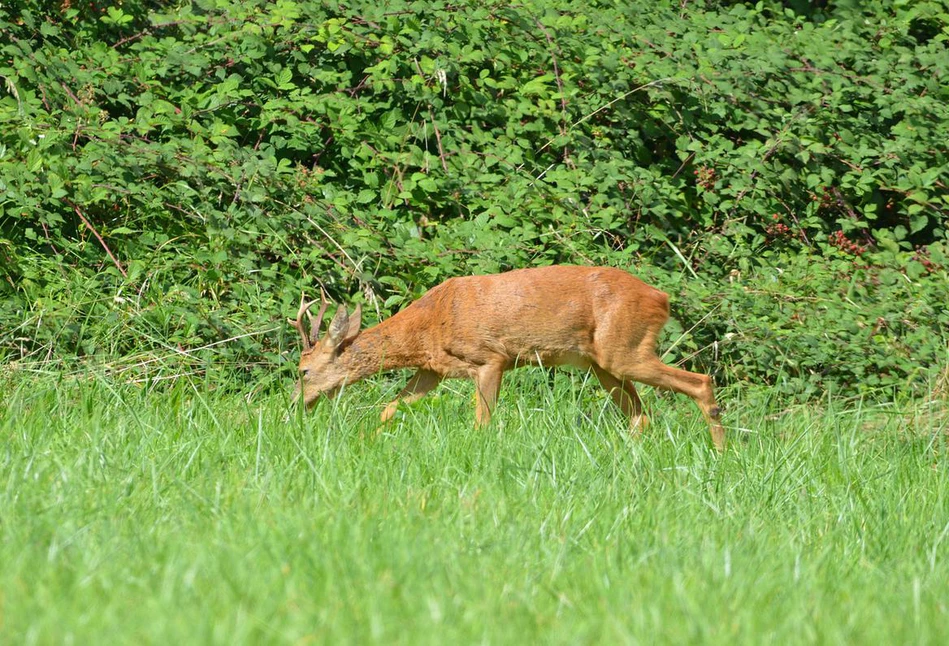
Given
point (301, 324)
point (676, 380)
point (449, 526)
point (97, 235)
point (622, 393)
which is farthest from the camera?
point (97, 235)

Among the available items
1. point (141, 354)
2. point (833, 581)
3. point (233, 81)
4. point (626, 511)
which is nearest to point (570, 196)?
point (233, 81)

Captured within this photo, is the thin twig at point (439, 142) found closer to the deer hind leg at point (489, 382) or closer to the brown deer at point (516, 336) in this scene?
the brown deer at point (516, 336)

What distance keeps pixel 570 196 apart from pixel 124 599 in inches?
246

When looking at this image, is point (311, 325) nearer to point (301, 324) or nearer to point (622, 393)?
point (301, 324)

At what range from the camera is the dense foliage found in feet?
26.8

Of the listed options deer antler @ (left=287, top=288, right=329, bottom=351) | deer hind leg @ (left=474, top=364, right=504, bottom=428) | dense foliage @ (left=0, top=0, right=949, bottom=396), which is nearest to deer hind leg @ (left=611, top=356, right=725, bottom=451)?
deer hind leg @ (left=474, top=364, right=504, bottom=428)

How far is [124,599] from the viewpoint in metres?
3.27

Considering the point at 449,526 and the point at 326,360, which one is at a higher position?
the point at 449,526

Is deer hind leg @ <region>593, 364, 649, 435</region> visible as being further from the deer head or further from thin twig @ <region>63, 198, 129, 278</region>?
thin twig @ <region>63, 198, 129, 278</region>

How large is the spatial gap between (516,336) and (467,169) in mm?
2519

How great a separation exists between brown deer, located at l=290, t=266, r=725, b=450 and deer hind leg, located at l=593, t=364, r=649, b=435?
31 millimetres

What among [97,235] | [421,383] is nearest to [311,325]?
[421,383]

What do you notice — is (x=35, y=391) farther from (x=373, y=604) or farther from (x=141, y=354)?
(x=373, y=604)

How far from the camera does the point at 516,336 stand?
7.08 metres
